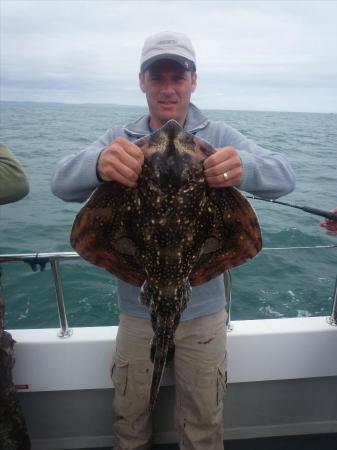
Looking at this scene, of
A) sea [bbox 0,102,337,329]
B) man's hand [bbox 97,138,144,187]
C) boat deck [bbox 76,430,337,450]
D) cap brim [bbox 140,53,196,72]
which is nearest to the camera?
man's hand [bbox 97,138,144,187]

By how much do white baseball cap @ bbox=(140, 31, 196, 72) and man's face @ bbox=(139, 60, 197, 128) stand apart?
0.16 feet

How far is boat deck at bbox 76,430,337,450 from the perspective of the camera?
12.8ft

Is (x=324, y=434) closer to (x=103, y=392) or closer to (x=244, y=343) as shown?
(x=244, y=343)

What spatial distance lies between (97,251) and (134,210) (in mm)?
394

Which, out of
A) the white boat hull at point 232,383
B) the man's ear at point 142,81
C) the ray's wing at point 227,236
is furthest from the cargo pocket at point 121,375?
the man's ear at point 142,81

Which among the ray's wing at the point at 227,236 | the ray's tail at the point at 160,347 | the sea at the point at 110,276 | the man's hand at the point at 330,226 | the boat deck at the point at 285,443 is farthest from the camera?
the sea at the point at 110,276

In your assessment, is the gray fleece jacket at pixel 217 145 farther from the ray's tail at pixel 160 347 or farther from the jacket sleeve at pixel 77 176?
the ray's tail at pixel 160 347

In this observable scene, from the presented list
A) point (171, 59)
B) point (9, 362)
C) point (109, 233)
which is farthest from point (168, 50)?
point (9, 362)

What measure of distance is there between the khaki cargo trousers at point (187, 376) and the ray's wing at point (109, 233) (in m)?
0.76

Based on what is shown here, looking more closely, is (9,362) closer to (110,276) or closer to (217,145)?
(217,145)

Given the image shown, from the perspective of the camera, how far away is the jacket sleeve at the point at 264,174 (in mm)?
2391

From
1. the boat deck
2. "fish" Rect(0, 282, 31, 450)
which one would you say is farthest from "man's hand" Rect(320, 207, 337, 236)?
"fish" Rect(0, 282, 31, 450)

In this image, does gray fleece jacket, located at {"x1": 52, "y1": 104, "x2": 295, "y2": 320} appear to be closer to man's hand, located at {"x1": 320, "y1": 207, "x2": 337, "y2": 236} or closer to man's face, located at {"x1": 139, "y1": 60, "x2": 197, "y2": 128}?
man's face, located at {"x1": 139, "y1": 60, "x2": 197, "y2": 128}

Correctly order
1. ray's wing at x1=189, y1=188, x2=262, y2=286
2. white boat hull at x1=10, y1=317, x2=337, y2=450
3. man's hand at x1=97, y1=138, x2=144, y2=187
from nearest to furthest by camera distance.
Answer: man's hand at x1=97, y1=138, x2=144, y2=187
ray's wing at x1=189, y1=188, x2=262, y2=286
white boat hull at x1=10, y1=317, x2=337, y2=450
